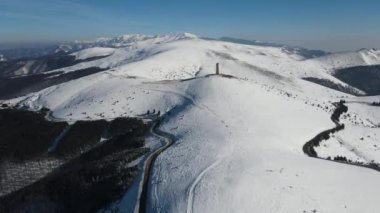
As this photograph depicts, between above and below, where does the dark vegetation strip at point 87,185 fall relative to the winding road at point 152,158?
below

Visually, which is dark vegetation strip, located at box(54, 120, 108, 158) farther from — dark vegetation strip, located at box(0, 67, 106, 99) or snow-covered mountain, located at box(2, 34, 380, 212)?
dark vegetation strip, located at box(0, 67, 106, 99)

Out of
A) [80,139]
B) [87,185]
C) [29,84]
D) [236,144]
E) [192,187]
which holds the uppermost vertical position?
[192,187]

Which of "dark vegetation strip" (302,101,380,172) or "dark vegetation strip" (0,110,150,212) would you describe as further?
"dark vegetation strip" (302,101,380,172)

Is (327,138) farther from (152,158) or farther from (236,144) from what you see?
(152,158)

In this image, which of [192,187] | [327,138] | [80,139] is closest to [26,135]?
[80,139]

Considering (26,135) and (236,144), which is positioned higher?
(236,144)

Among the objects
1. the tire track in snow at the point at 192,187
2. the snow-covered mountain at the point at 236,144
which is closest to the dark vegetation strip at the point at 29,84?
the snow-covered mountain at the point at 236,144

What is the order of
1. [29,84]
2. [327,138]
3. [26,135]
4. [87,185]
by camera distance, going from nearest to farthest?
[87,185] < [327,138] < [26,135] < [29,84]

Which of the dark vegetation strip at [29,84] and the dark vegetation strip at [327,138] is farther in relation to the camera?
the dark vegetation strip at [29,84]

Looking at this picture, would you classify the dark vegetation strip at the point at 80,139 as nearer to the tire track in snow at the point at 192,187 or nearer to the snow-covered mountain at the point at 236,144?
the snow-covered mountain at the point at 236,144

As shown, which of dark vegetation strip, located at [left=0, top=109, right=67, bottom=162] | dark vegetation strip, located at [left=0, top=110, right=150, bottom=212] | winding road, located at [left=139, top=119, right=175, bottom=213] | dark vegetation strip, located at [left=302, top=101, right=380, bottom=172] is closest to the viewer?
winding road, located at [left=139, top=119, right=175, bottom=213]

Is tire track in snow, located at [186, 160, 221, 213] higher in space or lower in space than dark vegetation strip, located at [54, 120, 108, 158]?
higher

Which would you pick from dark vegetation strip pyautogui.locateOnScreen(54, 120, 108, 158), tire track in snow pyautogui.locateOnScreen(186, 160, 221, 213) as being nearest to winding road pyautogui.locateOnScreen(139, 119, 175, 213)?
tire track in snow pyautogui.locateOnScreen(186, 160, 221, 213)
